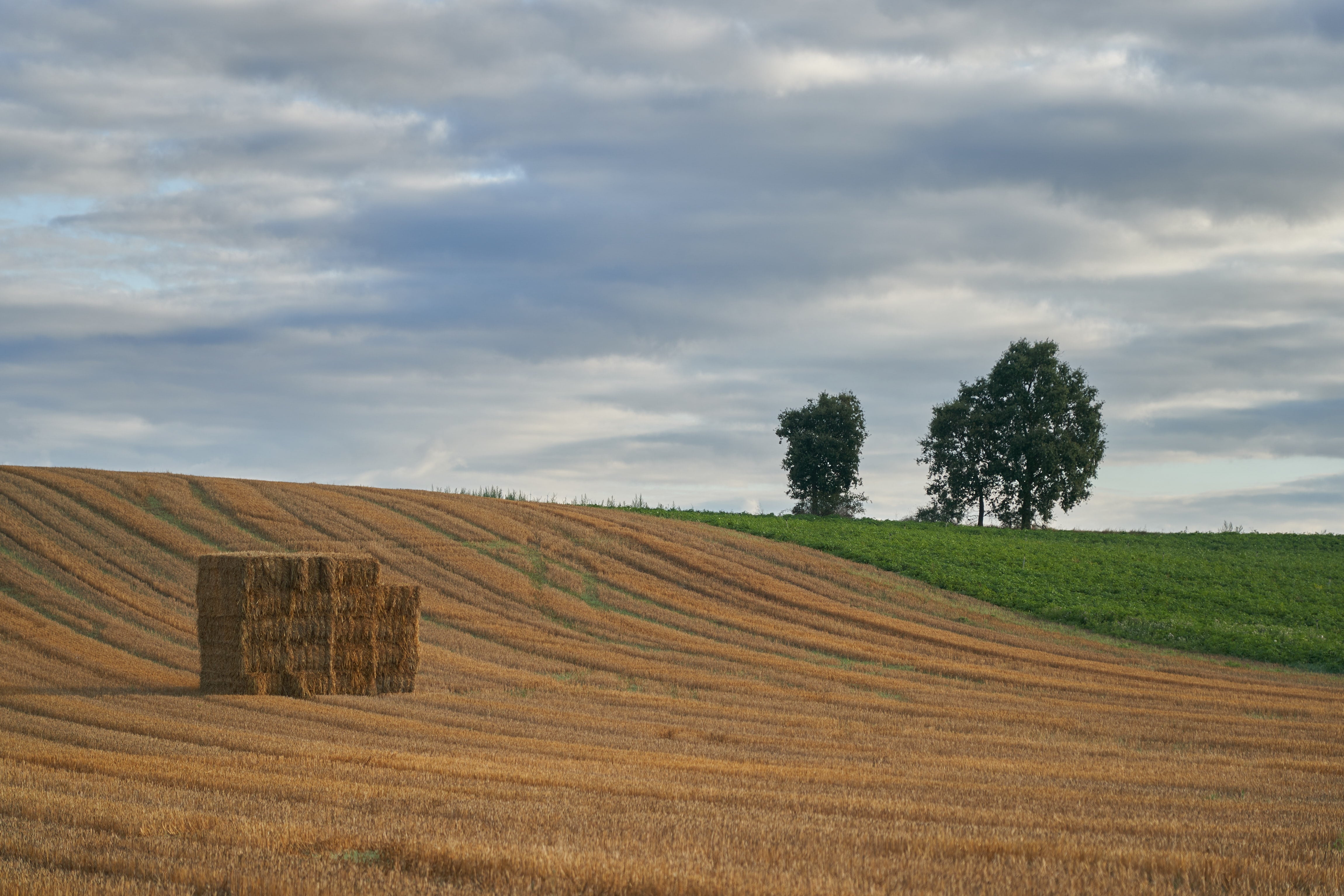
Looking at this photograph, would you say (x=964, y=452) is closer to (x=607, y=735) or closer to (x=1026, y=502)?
(x=1026, y=502)

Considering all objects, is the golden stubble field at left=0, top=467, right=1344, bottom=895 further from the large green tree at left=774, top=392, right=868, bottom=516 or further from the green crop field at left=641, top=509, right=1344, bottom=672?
the large green tree at left=774, top=392, right=868, bottom=516

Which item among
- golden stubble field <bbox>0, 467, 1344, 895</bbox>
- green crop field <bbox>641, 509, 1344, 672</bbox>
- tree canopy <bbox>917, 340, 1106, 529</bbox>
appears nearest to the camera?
golden stubble field <bbox>0, 467, 1344, 895</bbox>

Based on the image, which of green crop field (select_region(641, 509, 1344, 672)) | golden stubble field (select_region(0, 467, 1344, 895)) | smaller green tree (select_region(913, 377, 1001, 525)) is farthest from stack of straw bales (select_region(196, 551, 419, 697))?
smaller green tree (select_region(913, 377, 1001, 525))

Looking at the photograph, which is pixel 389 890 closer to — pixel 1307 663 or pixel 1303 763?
pixel 1303 763

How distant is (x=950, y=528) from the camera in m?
54.3

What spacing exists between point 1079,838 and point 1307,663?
82.4 feet

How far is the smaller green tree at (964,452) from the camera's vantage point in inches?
2456

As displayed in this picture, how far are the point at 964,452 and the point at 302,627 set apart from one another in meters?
50.7

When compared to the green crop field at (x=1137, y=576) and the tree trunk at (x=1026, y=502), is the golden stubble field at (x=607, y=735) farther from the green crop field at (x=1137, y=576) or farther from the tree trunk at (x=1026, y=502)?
the tree trunk at (x=1026, y=502)

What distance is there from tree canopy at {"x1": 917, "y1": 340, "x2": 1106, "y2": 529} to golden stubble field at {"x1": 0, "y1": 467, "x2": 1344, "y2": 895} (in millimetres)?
26841

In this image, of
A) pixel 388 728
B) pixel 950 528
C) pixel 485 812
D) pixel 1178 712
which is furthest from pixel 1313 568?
pixel 485 812

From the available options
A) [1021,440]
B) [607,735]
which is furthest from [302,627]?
[1021,440]

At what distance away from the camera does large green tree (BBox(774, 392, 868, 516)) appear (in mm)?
65875

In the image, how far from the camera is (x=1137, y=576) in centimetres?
4106
